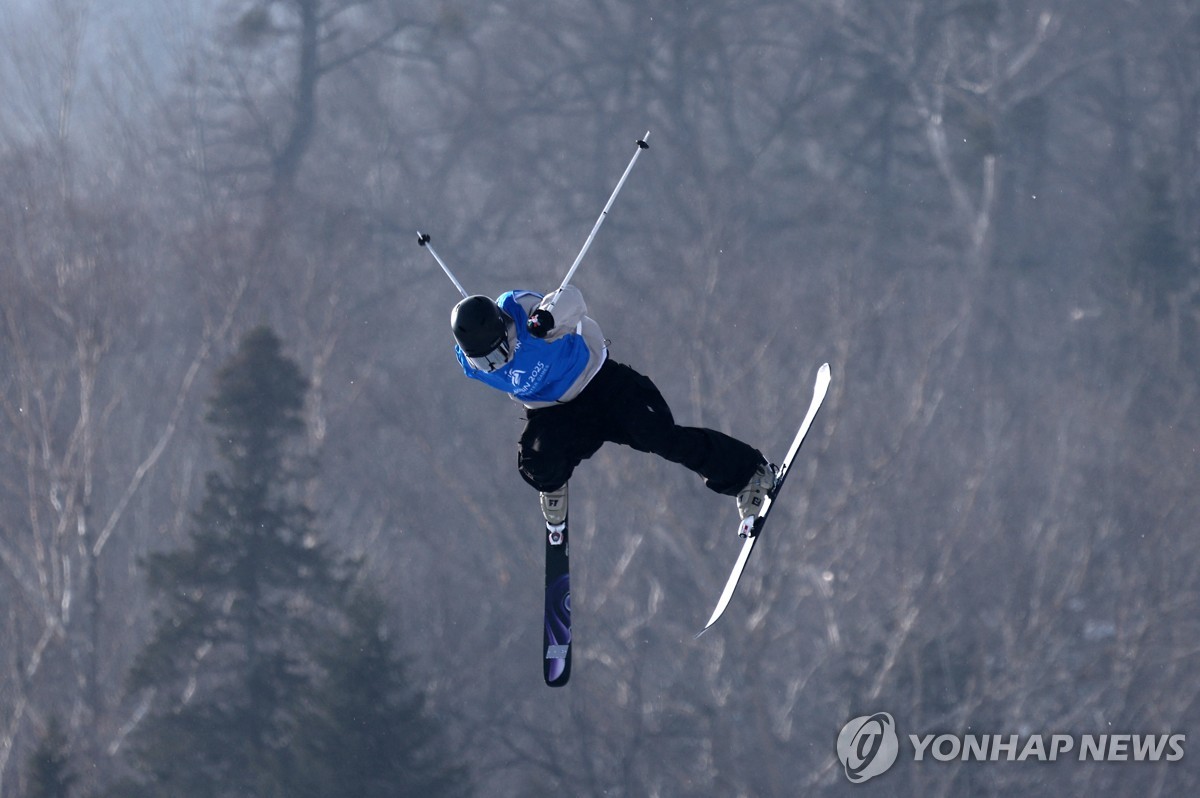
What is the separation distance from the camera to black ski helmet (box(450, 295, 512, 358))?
765cm

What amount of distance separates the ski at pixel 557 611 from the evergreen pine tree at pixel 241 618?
588 inches

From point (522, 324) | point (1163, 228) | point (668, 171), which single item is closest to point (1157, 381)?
point (1163, 228)

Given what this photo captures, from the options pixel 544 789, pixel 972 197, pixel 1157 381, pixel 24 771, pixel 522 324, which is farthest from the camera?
pixel 972 197

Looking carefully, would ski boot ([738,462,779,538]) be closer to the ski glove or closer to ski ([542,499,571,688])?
ski ([542,499,571,688])

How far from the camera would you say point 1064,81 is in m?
33.6

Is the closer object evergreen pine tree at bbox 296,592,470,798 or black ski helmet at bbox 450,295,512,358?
black ski helmet at bbox 450,295,512,358

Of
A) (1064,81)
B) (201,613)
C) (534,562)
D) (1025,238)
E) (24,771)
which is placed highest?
(1064,81)

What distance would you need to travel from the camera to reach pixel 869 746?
82.9 ft

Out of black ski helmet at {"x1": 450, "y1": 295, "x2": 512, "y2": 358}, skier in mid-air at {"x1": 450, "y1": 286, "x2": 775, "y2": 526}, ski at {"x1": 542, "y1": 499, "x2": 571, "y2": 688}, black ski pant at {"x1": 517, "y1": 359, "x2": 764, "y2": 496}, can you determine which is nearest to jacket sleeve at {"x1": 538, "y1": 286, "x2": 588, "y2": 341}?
skier in mid-air at {"x1": 450, "y1": 286, "x2": 775, "y2": 526}

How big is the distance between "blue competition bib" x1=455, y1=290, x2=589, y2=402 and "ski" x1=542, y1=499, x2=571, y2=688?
161cm

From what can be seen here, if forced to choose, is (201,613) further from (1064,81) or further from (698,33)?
(1064,81)

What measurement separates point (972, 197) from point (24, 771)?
2155 cm

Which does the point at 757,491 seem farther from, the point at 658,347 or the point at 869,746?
the point at 658,347

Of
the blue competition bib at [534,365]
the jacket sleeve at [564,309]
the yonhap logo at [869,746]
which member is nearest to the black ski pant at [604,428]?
the blue competition bib at [534,365]
